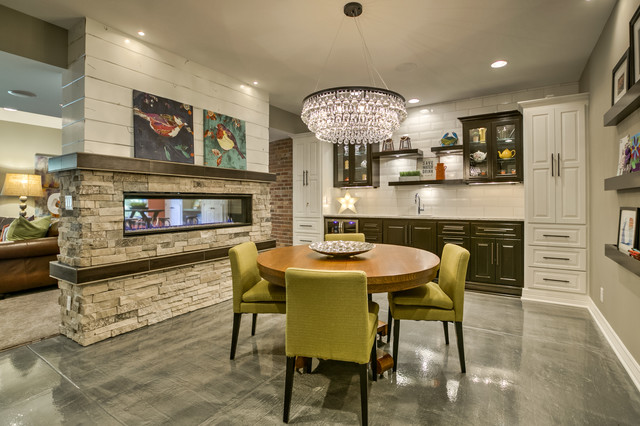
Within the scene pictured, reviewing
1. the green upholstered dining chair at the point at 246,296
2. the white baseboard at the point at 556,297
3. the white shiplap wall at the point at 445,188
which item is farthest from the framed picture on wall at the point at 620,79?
the green upholstered dining chair at the point at 246,296

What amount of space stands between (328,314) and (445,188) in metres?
3.95

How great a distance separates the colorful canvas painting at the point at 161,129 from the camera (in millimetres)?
3049

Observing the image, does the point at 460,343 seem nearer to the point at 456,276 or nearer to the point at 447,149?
the point at 456,276

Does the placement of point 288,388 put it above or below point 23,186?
below

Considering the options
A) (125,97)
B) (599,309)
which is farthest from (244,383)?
(599,309)

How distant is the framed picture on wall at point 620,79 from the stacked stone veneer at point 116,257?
147 inches

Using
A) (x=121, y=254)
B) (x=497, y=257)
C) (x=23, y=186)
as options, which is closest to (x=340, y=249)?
(x=121, y=254)

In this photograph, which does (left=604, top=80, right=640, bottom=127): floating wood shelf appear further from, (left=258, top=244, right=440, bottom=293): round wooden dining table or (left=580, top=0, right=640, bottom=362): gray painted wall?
(left=258, top=244, right=440, bottom=293): round wooden dining table

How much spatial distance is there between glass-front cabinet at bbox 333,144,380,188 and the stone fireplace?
7.84 ft

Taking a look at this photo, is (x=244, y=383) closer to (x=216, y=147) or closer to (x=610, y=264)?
(x=216, y=147)

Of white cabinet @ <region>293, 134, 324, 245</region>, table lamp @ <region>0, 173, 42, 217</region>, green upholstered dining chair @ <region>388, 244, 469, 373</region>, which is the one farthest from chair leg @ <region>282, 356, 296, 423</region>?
table lamp @ <region>0, 173, 42, 217</region>

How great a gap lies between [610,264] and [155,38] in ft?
15.1

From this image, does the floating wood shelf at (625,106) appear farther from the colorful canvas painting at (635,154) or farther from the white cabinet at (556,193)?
the white cabinet at (556,193)

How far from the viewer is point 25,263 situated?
13.2 feet
